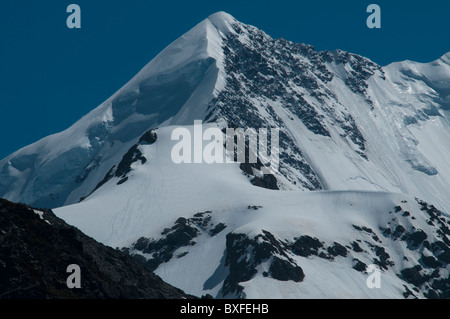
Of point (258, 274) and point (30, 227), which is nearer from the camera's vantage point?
point (30, 227)

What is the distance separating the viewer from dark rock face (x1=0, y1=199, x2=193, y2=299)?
361 feet

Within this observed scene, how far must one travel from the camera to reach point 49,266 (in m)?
116

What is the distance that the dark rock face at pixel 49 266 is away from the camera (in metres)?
110

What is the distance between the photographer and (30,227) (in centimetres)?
12169

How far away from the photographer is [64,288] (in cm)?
11362
